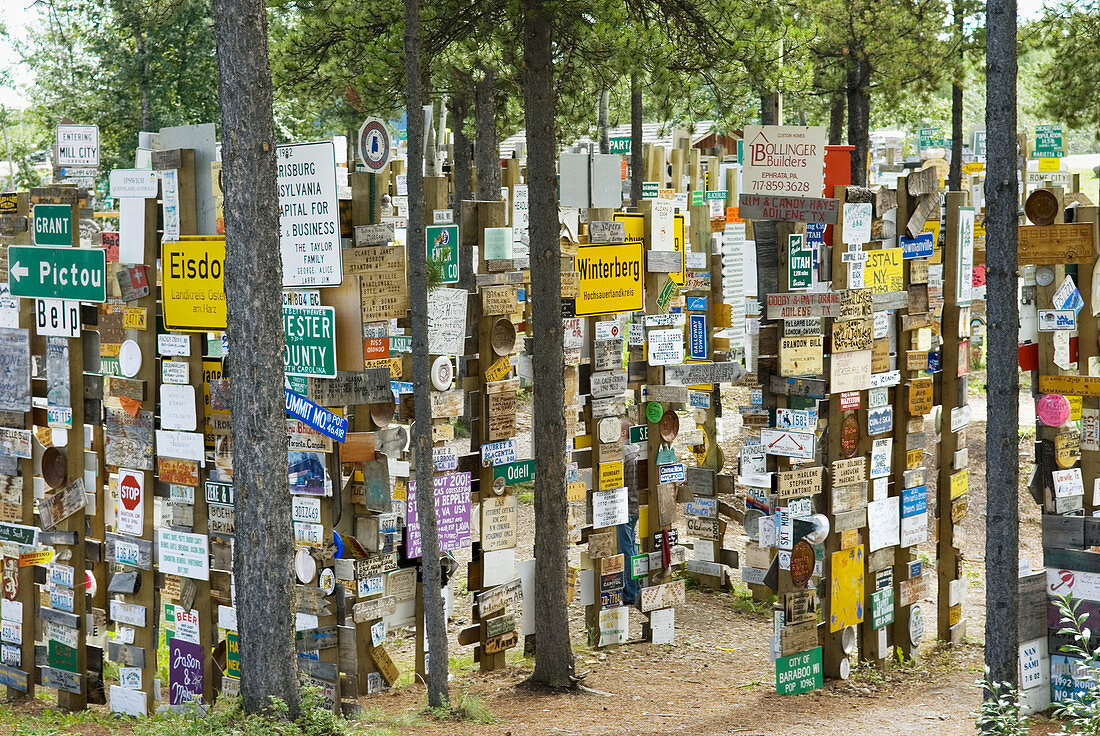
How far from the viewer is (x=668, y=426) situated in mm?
9516

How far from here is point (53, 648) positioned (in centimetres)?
877

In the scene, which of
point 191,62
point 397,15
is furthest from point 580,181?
point 191,62

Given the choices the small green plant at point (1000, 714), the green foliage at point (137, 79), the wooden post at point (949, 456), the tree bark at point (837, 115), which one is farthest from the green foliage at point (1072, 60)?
the green foliage at point (137, 79)

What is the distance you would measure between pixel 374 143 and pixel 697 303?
409 cm

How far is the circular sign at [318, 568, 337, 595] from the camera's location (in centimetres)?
750

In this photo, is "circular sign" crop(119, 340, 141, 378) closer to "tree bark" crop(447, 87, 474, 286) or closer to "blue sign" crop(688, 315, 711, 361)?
"blue sign" crop(688, 315, 711, 361)

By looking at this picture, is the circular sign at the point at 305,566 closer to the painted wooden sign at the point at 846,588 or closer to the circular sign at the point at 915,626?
the painted wooden sign at the point at 846,588

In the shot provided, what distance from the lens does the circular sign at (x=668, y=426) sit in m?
9.46

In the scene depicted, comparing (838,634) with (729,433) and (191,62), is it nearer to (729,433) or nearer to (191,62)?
(729,433)

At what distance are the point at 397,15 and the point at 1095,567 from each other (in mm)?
6113

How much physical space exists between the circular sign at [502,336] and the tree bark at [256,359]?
2259 millimetres

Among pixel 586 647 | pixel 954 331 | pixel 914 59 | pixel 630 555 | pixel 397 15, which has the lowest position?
pixel 586 647

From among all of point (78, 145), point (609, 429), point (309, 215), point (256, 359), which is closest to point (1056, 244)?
point (609, 429)

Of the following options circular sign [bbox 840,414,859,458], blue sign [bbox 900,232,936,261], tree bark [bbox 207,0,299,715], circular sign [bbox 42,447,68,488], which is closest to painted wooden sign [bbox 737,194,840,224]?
blue sign [bbox 900,232,936,261]
